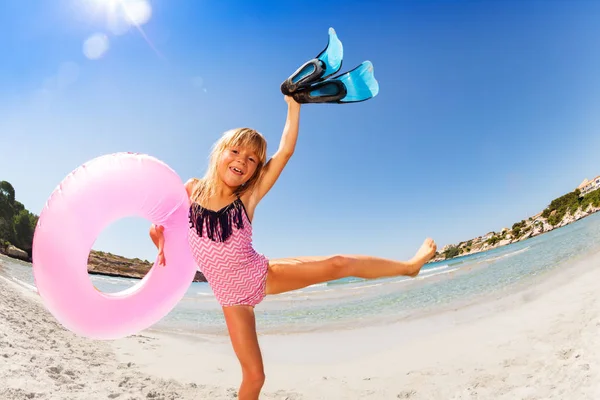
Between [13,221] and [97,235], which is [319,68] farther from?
[13,221]

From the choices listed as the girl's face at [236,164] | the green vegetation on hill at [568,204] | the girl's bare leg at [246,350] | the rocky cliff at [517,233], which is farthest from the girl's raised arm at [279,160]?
the green vegetation on hill at [568,204]

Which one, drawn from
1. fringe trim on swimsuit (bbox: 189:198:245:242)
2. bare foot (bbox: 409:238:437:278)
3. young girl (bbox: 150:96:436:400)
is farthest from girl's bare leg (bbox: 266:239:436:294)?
fringe trim on swimsuit (bbox: 189:198:245:242)

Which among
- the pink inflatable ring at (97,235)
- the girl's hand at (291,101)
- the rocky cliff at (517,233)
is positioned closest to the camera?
the pink inflatable ring at (97,235)

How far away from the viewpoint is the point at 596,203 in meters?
46.4

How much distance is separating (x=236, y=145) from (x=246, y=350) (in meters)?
1.36

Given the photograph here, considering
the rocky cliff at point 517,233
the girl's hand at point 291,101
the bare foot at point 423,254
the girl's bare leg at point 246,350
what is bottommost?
the rocky cliff at point 517,233

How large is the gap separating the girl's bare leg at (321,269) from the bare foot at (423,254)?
173 mm

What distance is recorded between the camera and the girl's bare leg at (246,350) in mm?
2473

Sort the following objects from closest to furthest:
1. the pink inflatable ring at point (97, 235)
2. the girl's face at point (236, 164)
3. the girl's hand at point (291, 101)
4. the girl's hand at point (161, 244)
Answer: the pink inflatable ring at point (97, 235) < the girl's face at point (236, 164) < the girl's hand at point (291, 101) < the girl's hand at point (161, 244)

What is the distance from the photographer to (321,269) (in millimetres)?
2535

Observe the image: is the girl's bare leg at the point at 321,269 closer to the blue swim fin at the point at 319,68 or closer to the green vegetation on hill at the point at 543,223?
the blue swim fin at the point at 319,68

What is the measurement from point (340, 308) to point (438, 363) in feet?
18.7

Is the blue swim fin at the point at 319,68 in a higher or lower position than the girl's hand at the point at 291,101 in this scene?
higher

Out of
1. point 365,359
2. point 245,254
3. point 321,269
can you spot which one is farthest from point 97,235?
point 365,359
